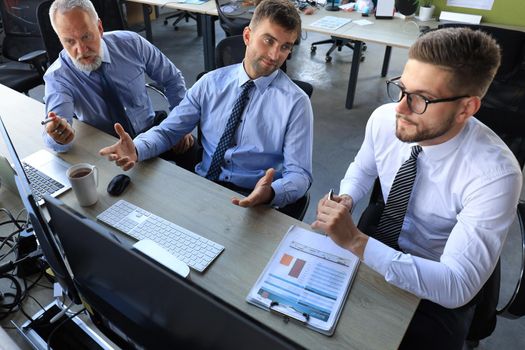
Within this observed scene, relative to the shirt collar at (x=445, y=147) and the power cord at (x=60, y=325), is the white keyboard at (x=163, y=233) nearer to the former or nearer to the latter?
the power cord at (x=60, y=325)

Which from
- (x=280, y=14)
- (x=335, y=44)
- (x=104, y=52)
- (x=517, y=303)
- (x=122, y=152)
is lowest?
(x=335, y=44)

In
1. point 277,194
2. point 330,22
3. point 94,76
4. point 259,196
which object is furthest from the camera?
point 330,22

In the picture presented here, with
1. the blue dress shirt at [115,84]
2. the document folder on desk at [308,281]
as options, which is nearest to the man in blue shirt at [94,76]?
the blue dress shirt at [115,84]

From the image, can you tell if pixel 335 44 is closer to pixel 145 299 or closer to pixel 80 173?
pixel 80 173

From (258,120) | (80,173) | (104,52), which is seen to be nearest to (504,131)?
(258,120)

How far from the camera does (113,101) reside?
194 cm

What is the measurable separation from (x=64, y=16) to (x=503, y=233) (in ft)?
6.32

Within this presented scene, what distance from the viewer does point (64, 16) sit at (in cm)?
171

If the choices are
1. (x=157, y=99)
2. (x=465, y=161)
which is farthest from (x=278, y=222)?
(x=157, y=99)

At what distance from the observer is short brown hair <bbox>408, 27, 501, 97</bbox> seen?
1081mm

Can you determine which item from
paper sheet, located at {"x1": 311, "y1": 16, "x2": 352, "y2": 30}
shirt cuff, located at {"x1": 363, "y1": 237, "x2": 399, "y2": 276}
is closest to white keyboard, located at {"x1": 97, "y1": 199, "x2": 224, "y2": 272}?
shirt cuff, located at {"x1": 363, "y1": 237, "x2": 399, "y2": 276}

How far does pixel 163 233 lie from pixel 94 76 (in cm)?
110

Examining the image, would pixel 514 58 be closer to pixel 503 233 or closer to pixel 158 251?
pixel 503 233

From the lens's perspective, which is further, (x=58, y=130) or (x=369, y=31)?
(x=369, y=31)
